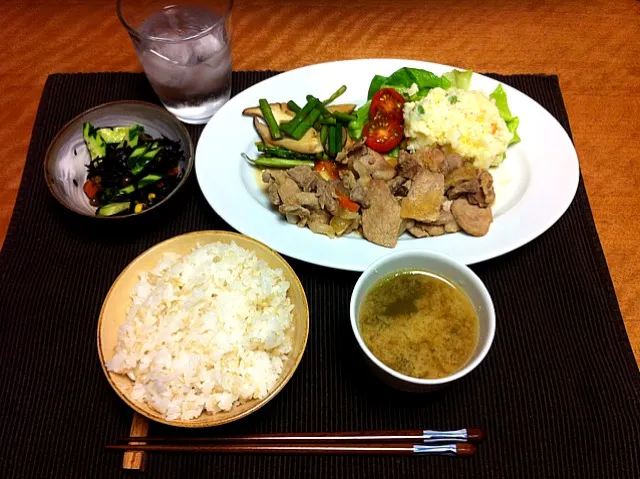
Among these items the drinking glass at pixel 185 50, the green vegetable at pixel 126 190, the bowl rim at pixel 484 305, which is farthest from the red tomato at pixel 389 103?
the green vegetable at pixel 126 190

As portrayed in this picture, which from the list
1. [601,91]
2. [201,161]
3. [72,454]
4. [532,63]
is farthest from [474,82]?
[72,454]

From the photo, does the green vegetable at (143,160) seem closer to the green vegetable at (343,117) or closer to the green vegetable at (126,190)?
the green vegetable at (126,190)

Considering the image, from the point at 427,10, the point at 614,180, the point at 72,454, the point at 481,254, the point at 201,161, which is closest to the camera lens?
the point at 72,454

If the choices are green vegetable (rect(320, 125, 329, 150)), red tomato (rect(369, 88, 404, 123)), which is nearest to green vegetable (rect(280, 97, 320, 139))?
green vegetable (rect(320, 125, 329, 150))

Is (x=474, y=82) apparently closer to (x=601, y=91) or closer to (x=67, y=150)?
(x=601, y=91)

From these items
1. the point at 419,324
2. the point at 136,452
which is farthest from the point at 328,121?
the point at 136,452

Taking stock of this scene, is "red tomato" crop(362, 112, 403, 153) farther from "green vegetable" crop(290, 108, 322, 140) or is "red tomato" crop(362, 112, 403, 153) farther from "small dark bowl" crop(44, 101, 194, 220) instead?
"small dark bowl" crop(44, 101, 194, 220)

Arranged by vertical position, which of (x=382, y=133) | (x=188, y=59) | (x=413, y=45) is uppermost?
(x=188, y=59)

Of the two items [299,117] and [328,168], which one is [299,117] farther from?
[328,168]
